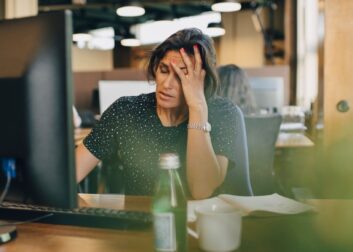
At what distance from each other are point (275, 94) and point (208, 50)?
264 cm

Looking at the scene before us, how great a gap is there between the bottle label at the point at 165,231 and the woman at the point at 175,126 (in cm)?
63

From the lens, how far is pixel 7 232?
3.50 feet

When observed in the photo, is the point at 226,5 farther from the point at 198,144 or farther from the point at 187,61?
the point at 198,144

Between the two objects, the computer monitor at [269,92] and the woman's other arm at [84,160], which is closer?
the woman's other arm at [84,160]

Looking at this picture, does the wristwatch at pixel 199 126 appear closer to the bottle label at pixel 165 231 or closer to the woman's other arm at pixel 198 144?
the woman's other arm at pixel 198 144

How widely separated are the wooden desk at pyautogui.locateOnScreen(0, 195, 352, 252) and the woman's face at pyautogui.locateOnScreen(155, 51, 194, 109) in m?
0.58

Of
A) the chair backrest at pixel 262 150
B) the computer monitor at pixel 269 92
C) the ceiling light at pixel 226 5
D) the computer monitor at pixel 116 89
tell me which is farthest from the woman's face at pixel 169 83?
the ceiling light at pixel 226 5

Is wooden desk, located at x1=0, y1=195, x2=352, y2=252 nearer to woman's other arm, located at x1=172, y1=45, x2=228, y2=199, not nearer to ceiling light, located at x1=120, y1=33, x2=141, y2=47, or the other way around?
woman's other arm, located at x1=172, y1=45, x2=228, y2=199

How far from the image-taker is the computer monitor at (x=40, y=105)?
0.90 m

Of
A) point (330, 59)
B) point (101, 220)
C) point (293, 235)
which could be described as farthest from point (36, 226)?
point (330, 59)

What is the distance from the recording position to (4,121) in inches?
37.4

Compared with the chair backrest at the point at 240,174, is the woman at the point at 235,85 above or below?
above

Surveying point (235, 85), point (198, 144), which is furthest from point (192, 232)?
point (235, 85)

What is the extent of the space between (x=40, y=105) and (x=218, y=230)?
0.42 m
